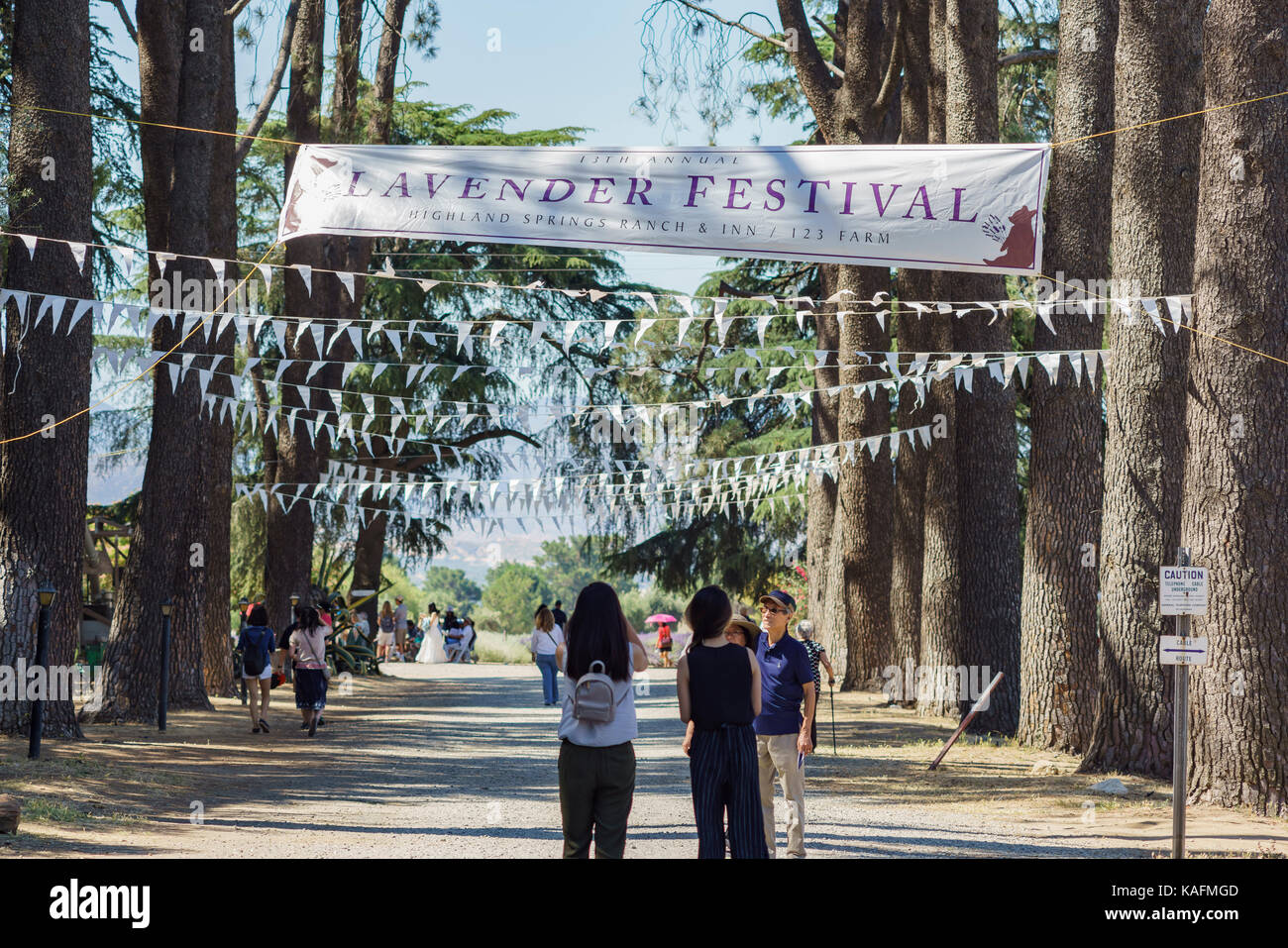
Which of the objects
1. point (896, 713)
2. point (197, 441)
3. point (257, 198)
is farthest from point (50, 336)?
point (257, 198)

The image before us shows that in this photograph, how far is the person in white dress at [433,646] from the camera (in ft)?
134

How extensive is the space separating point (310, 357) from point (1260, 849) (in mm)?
19389

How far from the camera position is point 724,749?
264 inches

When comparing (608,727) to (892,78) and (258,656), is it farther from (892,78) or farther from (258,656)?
(892,78)

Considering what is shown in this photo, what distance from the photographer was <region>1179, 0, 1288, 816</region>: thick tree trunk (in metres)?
10.1

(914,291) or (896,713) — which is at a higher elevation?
(914,291)

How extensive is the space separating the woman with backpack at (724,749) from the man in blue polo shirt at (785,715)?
1.48 metres

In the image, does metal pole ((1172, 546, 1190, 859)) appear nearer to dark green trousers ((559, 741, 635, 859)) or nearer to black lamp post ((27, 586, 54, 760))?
dark green trousers ((559, 741, 635, 859))

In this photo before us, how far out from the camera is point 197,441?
57.7ft

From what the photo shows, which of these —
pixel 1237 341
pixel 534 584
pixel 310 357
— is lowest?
pixel 534 584

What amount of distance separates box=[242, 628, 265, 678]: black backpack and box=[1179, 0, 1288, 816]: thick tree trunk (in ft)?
35.0

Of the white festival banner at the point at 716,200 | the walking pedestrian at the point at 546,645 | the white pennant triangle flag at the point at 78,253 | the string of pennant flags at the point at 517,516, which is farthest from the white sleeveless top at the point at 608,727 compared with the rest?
the string of pennant flags at the point at 517,516
